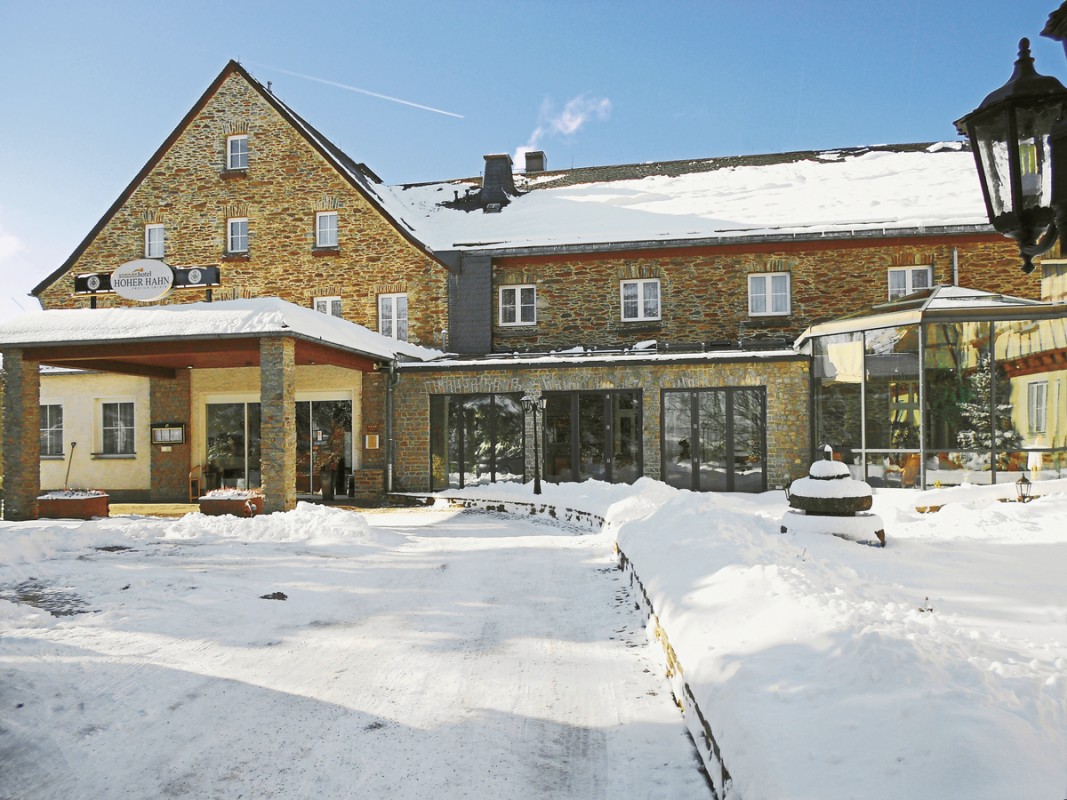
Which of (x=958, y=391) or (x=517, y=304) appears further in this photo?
(x=517, y=304)

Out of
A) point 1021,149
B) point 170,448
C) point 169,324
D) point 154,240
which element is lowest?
point 170,448

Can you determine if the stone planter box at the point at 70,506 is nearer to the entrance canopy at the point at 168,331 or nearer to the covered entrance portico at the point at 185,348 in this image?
the covered entrance portico at the point at 185,348

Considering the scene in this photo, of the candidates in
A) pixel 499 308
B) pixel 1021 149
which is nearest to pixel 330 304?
pixel 499 308

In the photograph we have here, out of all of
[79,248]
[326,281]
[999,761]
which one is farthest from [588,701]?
[79,248]

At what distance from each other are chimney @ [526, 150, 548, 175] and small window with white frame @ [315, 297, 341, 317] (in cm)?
998

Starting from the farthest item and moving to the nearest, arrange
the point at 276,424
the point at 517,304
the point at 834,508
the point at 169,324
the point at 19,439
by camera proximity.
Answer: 1. the point at 517,304
2. the point at 19,439
3. the point at 169,324
4. the point at 276,424
5. the point at 834,508

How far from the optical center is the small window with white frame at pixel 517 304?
19.6 meters

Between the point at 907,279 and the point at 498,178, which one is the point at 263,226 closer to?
the point at 498,178

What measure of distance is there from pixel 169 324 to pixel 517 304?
29.9 feet

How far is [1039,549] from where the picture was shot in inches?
332

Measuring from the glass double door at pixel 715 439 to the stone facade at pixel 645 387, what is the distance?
0.20 meters

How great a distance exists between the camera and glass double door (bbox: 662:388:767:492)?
1630 centimetres

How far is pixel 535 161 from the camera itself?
2656cm

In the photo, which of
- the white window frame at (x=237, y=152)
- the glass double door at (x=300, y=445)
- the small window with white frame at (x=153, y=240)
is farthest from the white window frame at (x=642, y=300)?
the small window with white frame at (x=153, y=240)
